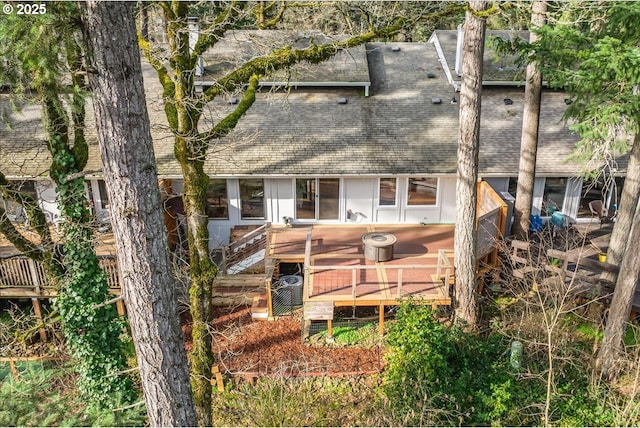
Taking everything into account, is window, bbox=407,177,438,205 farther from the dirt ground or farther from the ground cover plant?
the ground cover plant

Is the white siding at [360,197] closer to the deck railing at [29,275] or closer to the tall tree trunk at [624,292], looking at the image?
the tall tree trunk at [624,292]

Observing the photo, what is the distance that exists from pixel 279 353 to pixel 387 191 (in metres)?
6.30

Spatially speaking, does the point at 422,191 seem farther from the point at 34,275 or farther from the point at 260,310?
the point at 34,275

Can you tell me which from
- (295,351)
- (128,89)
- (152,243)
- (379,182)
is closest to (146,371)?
(152,243)

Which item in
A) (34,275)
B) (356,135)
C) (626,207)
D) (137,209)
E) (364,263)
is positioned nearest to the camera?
(137,209)

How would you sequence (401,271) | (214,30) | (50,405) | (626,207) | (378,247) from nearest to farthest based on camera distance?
1. (214,30)
2. (50,405)
3. (401,271)
4. (626,207)
5. (378,247)

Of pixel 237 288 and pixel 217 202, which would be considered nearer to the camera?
pixel 237 288

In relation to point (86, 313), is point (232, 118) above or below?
above

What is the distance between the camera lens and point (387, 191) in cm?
1495

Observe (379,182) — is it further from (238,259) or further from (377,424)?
(377,424)

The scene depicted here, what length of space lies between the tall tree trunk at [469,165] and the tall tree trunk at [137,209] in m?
6.93

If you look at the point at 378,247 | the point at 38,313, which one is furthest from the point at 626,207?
the point at 38,313

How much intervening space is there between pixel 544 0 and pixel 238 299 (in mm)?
10626

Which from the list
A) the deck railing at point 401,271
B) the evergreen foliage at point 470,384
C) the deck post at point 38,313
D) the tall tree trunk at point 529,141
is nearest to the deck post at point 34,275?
the deck post at point 38,313
